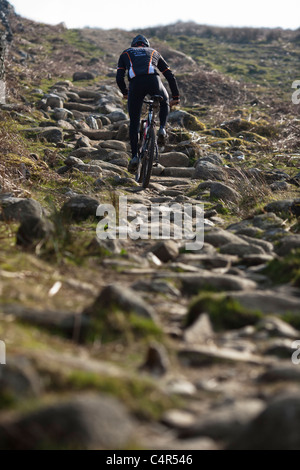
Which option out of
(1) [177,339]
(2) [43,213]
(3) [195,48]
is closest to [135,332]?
(1) [177,339]

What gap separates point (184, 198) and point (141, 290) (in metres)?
3.86

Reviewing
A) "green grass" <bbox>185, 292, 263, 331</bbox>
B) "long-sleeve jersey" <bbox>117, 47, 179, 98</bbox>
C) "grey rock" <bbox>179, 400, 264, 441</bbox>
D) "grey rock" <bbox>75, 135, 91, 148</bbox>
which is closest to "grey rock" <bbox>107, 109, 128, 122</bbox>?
"grey rock" <bbox>75, 135, 91, 148</bbox>

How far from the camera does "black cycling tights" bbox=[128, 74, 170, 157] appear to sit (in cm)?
698

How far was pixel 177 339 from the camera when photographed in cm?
263

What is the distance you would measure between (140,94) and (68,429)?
598cm

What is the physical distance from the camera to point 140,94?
709 cm

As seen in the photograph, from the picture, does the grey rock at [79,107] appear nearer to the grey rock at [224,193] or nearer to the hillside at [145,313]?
the hillside at [145,313]

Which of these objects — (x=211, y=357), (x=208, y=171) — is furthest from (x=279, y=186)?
(x=211, y=357)

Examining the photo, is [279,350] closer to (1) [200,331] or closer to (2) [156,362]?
(1) [200,331]

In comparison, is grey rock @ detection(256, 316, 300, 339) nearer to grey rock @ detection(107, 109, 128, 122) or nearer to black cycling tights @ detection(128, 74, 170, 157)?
black cycling tights @ detection(128, 74, 170, 157)

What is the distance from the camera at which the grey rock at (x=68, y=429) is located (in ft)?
A: 5.44

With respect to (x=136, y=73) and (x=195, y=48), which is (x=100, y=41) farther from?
(x=136, y=73)

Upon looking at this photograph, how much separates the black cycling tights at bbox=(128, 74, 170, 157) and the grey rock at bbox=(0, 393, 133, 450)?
19.2ft

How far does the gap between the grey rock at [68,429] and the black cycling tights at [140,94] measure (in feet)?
19.2
